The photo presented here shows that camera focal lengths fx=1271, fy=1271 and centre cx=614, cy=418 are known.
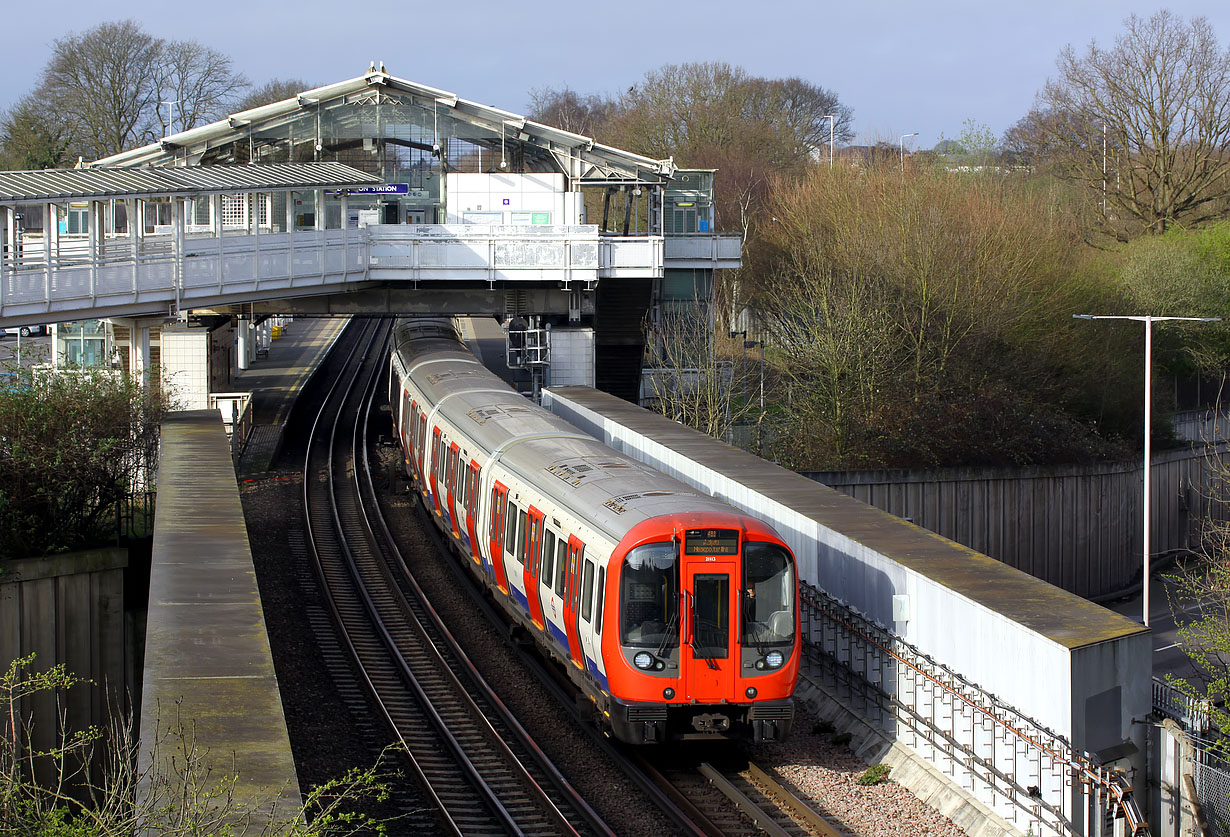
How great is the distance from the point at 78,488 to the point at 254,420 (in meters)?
16.8

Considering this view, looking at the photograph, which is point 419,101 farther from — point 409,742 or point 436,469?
point 409,742

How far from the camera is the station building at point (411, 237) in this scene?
Result: 2845 centimetres

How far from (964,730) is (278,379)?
111 ft

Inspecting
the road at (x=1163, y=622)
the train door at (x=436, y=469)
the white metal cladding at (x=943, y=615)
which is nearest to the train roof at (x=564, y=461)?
the train door at (x=436, y=469)

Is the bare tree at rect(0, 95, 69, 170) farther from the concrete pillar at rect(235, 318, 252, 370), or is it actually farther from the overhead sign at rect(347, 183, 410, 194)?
the overhead sign at rect(347, 183, 410, 194)

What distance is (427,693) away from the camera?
593 inches

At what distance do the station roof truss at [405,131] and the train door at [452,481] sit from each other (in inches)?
719

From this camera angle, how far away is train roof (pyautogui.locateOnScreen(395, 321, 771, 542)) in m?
12.2

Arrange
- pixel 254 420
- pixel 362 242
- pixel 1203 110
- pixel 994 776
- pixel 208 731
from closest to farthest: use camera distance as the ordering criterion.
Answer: pixel 208 731 → pixel 994 776 → pixel 362 242 → pixel 254 420 → pixel 1203 110

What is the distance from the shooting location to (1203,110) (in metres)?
41.0

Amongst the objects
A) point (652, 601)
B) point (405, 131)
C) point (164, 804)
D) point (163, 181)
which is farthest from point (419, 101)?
point (164, 804)

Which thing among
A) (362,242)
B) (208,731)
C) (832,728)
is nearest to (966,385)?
(362,242)

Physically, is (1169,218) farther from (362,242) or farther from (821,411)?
(362,242)

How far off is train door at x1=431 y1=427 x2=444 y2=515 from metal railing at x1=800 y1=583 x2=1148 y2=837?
25.8ft
